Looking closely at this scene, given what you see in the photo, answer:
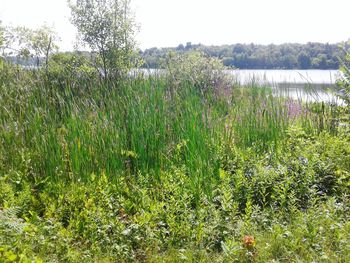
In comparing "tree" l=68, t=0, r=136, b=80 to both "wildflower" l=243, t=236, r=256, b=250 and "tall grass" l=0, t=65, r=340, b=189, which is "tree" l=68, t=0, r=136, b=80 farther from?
"wildflower" l=243, t=236, r=256, b=250

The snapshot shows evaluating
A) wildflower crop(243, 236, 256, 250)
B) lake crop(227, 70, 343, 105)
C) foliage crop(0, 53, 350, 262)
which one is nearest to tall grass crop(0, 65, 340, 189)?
foliage crop(0, 53, 350, 262)

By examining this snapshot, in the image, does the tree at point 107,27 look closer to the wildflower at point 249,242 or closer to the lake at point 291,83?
the lake at point 291,83

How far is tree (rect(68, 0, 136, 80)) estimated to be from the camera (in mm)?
11000

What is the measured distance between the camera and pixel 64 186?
395 centimetres

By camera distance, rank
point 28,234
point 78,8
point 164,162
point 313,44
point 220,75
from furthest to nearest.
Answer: point 313,44 < point 220,75 < point 78,8 < point 164,162 < point 28,234

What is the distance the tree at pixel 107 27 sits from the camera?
36.1ft

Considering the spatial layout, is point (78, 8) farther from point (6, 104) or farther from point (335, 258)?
point (335, 258)

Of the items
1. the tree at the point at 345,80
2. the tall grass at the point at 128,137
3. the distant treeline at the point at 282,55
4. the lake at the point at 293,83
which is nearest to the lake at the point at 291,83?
the lake at the point at 293,83

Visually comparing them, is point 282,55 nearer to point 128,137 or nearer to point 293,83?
point 293,83

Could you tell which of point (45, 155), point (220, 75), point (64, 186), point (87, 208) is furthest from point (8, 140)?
point (220, 75)

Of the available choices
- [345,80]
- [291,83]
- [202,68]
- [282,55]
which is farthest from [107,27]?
[282,55]

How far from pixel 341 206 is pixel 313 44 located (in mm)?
21575

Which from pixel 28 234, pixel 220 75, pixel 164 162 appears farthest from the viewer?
pixel 220 75

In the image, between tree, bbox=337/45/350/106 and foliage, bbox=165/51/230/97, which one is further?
foliage, bbox=165/51/230/97
